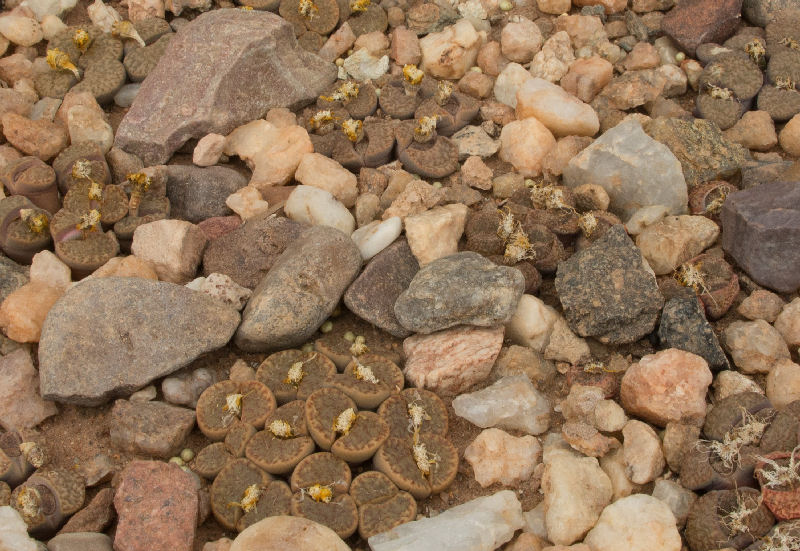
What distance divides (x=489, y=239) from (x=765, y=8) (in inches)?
126

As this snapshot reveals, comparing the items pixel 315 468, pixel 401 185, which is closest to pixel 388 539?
pixel 315 468

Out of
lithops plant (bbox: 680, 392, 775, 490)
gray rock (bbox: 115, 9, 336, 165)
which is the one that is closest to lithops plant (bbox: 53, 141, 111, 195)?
gray rock (bbox: 115, 9, 336, 165)

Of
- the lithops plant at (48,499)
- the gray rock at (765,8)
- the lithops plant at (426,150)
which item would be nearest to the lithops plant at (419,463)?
the lithops plant at (48,499)

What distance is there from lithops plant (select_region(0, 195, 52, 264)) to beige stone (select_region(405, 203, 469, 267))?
229 cm

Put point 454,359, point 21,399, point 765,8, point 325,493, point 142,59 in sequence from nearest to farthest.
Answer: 1. point 325,493
2. point 21,399
3. point 454,359
4. point 142,59
5. point 765,8

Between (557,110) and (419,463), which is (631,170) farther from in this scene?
(419,463)

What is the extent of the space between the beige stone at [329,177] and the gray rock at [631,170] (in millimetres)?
1453

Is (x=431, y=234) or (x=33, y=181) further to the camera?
(x=33, y=181)

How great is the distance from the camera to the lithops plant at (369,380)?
4176 mm

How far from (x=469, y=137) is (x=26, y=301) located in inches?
121

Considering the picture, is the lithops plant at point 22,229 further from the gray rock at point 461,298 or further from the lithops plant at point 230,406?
the gray rock at point 461,298

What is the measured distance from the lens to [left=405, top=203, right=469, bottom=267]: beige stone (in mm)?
4680

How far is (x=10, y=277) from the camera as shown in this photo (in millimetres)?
4688

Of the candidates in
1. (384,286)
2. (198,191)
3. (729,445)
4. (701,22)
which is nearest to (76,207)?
(198,191)
